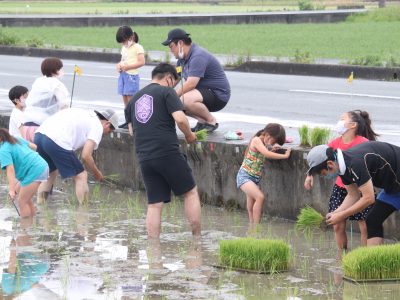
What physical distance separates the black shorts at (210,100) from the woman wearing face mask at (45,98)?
1.45m

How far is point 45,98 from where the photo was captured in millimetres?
12492

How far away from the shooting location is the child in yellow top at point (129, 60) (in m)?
14.7

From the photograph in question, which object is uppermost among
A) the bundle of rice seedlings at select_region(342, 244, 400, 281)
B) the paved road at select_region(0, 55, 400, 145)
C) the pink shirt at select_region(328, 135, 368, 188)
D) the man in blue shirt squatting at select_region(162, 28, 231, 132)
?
the man in blue shirt squatting at select_region(162, 28, 231, 132)

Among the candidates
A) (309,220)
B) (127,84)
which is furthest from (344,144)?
(127,84)

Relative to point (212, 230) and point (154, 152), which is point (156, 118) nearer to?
point (154, 152)

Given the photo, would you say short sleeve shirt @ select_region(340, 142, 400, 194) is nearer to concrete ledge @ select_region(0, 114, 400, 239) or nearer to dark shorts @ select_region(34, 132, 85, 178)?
concrete ledge @ select_region(0, 114, 400, 239)

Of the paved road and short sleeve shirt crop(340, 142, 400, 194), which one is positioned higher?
short sleeve shirt crop(340, 142, 400, 194)

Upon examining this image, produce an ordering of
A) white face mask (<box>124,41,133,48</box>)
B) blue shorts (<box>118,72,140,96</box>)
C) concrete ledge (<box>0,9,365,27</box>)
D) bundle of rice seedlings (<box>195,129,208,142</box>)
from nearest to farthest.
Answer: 1. bundle of rice seedlings (<box>195,129,208,142</box>)
2. white face mask (<box>124,41,133,48</box>)
3. blue shorts (<box>118,72,140,96</box>)
4. concrete ledge (<box>0,9,365,27</box>)

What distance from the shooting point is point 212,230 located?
34.7 feet

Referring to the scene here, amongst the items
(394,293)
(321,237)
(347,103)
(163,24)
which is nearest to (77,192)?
(321,237)

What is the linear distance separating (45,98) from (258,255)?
4675 millimetres

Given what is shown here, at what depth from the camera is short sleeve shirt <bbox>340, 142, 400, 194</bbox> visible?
336 inches

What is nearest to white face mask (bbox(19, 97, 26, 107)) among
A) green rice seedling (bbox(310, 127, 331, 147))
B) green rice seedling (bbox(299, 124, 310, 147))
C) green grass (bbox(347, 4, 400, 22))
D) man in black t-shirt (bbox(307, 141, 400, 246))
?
green rice seedling (bbox(299, 124, 310, 147))

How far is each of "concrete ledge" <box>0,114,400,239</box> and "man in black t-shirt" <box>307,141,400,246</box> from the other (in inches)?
28.6
